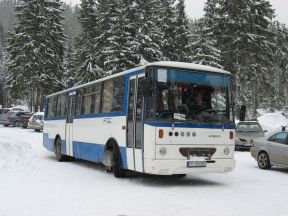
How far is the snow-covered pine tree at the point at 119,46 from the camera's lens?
4612cm

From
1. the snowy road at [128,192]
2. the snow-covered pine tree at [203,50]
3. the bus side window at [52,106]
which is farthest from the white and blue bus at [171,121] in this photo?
the snow-covered pine tree at [203,50]

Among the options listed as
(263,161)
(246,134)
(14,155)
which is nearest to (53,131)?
(14,155)

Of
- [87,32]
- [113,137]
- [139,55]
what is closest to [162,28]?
[87,32]

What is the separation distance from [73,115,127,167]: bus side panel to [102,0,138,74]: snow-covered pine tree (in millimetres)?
29420

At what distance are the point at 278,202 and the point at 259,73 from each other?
137 feet

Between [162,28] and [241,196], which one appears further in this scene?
[162,28]

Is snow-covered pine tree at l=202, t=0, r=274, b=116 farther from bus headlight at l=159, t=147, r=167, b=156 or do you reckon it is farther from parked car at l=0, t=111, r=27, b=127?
bus headlight at l=159, t=147, r=167, b=156

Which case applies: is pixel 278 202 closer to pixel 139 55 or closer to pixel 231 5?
pixel 139 55

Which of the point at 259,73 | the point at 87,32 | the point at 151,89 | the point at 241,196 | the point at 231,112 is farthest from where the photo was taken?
the point at 87,32

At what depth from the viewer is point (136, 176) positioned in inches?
535

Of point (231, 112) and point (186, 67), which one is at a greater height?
point (186, 67)

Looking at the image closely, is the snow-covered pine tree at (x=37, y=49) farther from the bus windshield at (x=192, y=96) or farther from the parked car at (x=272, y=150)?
the bus windshield at (x=192, y=96)

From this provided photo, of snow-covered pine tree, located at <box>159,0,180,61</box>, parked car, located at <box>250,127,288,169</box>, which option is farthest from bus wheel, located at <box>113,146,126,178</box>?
snow-covered pine tree, located at <box>159,0,180,61</box>

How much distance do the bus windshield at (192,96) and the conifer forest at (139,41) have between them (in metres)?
31.7
